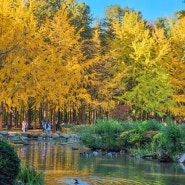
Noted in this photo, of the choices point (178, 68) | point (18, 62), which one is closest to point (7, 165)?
point (18, 62)

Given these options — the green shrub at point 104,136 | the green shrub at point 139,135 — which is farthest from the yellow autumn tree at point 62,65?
the green shrub at point 139,135

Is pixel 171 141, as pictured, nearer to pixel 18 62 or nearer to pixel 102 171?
pixel 102 171

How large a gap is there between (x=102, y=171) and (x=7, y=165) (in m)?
7.37

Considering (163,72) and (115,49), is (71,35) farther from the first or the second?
(163,72)

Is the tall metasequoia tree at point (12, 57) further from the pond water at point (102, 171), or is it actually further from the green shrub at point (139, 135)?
the green shrub at point (139, 135)

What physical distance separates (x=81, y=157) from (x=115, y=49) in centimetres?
2324

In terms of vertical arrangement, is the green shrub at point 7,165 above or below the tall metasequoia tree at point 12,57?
below

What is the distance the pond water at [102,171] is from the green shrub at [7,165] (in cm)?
357

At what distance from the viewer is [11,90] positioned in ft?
89.6

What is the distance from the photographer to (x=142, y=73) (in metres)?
42.5

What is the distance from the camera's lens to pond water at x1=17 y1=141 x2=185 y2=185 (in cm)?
1353

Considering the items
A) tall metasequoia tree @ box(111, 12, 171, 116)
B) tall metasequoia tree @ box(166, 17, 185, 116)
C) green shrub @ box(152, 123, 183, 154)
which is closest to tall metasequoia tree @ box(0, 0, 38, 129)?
green shrub @ box(152, 123, 183, 154)

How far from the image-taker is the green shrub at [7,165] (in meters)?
8.75

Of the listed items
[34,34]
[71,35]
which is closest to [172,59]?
[71,35]
